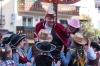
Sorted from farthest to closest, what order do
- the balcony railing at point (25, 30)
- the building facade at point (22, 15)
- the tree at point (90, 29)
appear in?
the tree at point (90, 29) < the balcony railing at point (25, 30) < the building facade at point (22, 15)

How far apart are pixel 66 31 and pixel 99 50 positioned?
3.72 ft

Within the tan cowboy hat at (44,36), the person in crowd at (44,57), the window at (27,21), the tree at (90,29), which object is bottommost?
the tree at (90,29)

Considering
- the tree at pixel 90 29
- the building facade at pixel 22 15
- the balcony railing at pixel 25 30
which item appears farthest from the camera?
the tree at pixel 90 29

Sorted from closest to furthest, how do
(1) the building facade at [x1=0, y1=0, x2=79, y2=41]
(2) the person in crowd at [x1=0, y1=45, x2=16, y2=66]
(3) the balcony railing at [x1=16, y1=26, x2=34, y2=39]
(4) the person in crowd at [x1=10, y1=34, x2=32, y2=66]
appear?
(2) the person in crowd at [x1=0, y1=45, x2=16, y2=66]
(4) the person in crowd at [x1=10, y1=34, x2=32, y2=66]
(1) the building facade at [x1=0, y1=0, x2=79, y2=41]
(3) the balcony railing at [x1=16, y1=26, x2=34, y2=39]

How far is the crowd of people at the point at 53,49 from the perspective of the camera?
177 inches

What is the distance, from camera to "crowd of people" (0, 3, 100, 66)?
4.50m

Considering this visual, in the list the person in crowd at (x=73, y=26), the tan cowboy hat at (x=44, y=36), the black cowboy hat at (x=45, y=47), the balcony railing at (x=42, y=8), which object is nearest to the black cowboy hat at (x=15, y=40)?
the tan cowboy hat at (x=44, y=36)

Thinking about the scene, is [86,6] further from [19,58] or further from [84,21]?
[19,58]

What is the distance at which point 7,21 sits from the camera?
2455 centimetres

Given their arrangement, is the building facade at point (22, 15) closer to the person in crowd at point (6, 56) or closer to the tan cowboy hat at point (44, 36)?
the tan cowboy hat at point (44, 36)

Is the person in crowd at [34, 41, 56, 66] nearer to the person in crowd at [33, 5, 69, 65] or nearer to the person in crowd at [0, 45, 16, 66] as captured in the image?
the person in crowd at [0, 45, 16, 66]

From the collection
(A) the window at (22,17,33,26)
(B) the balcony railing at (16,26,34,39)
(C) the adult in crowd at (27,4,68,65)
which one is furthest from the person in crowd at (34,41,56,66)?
(A) the window at (22,17,33,26)

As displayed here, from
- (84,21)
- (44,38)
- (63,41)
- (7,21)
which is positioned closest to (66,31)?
(63,41)

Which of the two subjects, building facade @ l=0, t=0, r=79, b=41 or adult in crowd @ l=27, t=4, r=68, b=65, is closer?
adult in crowd @ l=27, t=4, r=68, b=65
